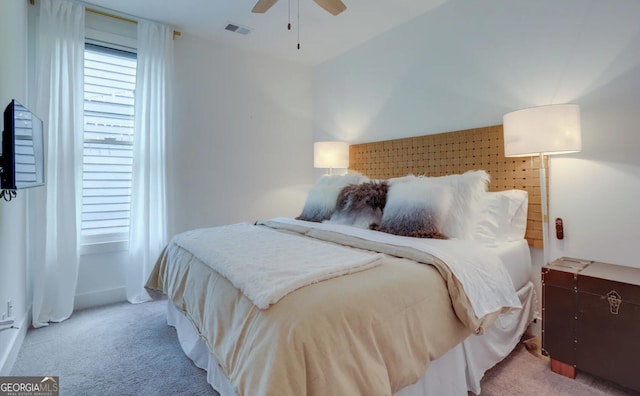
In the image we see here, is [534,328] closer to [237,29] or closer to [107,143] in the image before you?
[237,29]

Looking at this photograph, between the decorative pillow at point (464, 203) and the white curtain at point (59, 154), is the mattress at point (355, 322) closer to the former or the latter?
the decorative pillow at point (464, 203)

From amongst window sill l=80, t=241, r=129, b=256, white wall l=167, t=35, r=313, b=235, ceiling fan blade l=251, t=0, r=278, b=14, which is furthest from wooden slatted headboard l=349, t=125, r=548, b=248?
window sill l=80, t=241, r=129, b=256

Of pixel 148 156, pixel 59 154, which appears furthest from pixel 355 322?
pixel 59 154

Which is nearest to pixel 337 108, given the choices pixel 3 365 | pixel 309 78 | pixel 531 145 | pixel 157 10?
pixel 309 78

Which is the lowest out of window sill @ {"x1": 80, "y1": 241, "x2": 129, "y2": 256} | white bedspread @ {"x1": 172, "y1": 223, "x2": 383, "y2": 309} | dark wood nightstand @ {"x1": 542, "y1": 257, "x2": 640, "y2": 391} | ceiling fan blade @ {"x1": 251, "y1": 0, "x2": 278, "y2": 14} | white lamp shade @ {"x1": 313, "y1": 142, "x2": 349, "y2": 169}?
dark wood nightstand @ {"x1": 542, "y1": 257, "x2": 640, "y2": 391}

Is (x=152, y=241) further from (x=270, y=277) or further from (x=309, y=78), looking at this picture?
(x=309, y=78)

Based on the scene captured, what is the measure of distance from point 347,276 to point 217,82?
3.12 m

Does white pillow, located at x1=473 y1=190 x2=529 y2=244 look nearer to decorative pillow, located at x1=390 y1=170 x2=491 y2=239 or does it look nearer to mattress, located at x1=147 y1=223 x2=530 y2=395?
decorative pillow, located at x1=390 y1=170 x2=491 y2=239

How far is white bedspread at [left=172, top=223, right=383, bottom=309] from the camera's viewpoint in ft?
3.79

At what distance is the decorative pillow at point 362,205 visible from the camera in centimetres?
244

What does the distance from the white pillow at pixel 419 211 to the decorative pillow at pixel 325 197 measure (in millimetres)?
625

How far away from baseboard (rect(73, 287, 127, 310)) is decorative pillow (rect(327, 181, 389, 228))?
2223 mm

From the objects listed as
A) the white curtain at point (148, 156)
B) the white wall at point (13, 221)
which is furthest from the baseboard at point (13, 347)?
the white curtain at point (148, 156)

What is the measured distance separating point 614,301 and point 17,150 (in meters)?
2.97
